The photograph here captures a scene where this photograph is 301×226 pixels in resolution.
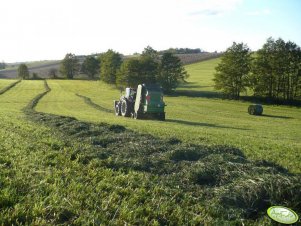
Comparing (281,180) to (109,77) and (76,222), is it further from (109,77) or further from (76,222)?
(109,77)

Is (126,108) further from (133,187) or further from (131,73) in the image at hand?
(131,73)

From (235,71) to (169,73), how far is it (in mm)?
15547

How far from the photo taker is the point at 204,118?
37.2m

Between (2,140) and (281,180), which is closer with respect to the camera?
(281,180)

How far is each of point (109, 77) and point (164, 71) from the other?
1603cm

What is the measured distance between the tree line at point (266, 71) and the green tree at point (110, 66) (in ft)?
90.1

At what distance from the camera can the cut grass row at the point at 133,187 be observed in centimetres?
523

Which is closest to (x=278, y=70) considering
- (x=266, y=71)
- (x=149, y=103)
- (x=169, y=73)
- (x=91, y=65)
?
(x=266, y=71)

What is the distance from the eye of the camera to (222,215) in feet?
19.0

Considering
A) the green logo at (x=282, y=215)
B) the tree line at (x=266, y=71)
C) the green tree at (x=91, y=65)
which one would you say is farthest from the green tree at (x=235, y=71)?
the green logo at (x=282, y=215)

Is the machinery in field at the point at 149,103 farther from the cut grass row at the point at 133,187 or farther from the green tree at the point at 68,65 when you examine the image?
the green tree at the point at 68,65

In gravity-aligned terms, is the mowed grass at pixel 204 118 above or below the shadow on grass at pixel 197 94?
above

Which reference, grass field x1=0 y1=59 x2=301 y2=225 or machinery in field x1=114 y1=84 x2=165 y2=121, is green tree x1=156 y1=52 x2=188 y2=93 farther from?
grass field x1=0 y1=59 x2=301 y2=225

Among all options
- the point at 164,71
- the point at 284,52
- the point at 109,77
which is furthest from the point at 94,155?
the point at 109,77
